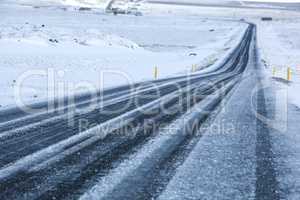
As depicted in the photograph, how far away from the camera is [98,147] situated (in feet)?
26.1

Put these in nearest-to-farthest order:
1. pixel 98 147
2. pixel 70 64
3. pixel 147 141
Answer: pixel 98 147 < pixel 147 141 < pixel 70 64

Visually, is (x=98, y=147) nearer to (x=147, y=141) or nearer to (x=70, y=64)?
(x=147, y=141)

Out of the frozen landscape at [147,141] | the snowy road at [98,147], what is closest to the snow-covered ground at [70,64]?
the frozen landscape at [147,141]

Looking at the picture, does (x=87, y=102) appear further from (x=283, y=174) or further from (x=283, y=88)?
(x=283, y=88)

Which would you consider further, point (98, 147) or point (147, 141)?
point (147, 141)

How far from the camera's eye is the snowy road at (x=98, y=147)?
5.86 m

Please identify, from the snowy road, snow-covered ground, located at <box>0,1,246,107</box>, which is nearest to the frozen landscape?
the snowy road

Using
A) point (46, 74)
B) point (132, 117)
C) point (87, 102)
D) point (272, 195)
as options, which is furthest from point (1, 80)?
point (272, 195)

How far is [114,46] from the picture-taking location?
3916cm

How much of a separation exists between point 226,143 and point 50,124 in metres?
3.86

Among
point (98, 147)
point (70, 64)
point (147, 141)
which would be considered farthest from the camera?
point (70, 64)

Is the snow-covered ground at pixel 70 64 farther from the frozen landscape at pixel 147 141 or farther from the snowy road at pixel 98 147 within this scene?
the snowy road at pixel 98 147

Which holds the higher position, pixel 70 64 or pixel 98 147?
pixel 70 64

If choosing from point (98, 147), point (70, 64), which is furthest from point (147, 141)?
point (70, 64)
